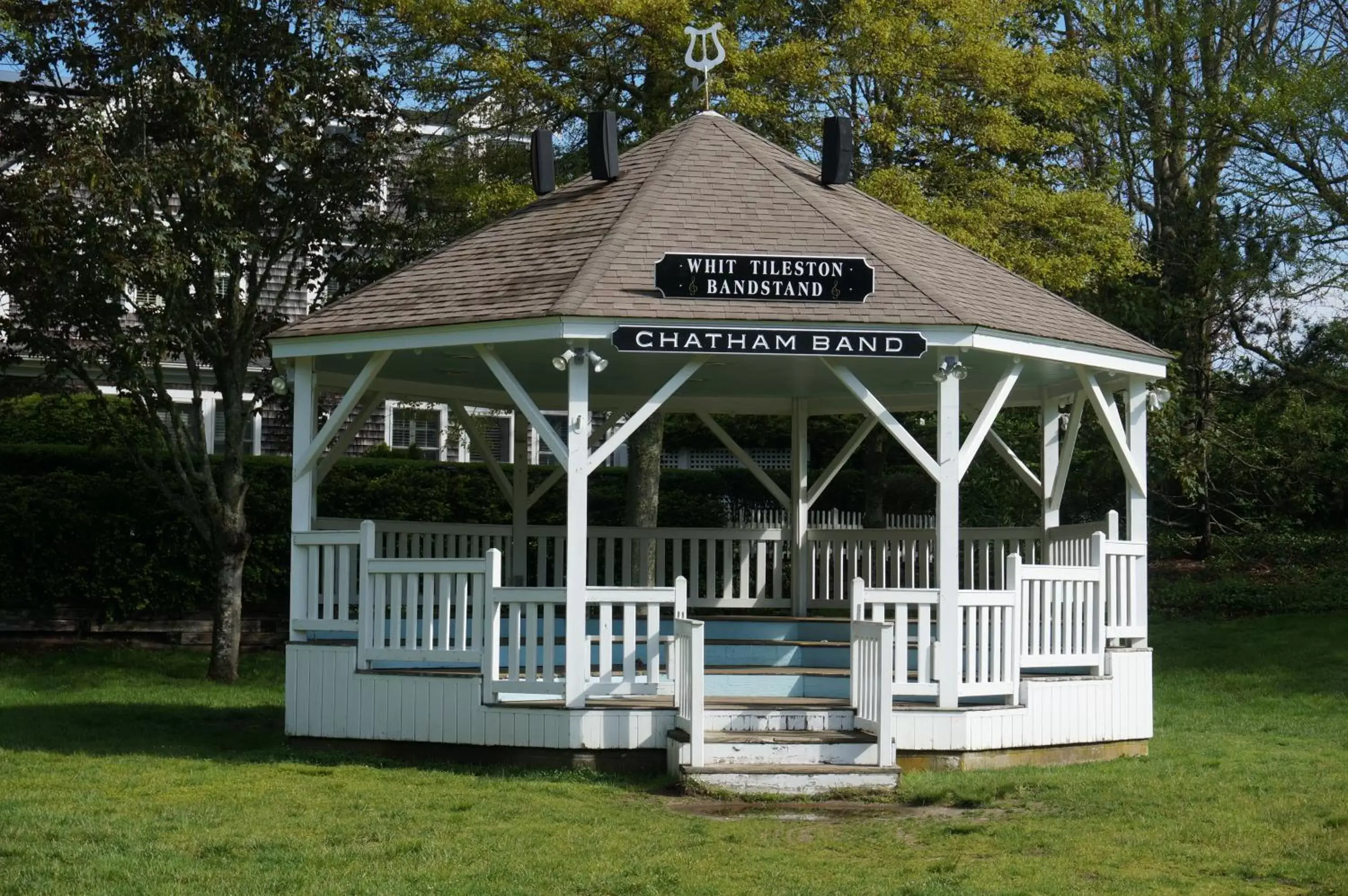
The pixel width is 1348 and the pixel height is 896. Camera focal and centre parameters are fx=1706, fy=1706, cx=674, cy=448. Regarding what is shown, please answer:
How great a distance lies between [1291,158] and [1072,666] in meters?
16.5

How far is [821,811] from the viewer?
34.2ft

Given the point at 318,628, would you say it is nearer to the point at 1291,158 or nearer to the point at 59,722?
the point at 59,722

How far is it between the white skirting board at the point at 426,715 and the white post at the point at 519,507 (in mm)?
3452

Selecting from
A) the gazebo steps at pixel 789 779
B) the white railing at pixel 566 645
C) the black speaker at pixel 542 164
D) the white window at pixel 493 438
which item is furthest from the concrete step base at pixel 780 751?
the white window at pixel 493 438

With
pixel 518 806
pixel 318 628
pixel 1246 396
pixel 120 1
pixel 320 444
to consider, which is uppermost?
pixel 120 1

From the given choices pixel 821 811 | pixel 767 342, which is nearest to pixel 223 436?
pixel 767 342

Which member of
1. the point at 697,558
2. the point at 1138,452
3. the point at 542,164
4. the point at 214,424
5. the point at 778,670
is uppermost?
the point at 542,164

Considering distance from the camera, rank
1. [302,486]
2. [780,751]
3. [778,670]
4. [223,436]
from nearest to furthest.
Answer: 1. [780,751]
2. [302,486]
3. [778,670]
4. [223,436]

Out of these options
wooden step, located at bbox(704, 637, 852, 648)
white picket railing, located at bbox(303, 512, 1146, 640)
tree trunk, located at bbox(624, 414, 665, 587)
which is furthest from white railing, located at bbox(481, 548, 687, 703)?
tree trunk, located at bbox(624, 414, 665, 587)

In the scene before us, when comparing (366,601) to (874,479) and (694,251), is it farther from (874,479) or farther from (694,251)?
(874,479)

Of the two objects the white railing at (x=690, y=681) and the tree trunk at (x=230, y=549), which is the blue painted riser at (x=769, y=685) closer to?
the white railing at (x=690, y=681)

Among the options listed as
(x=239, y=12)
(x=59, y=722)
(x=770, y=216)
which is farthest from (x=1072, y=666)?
(x=239, y=12)

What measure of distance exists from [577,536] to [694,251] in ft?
7.60

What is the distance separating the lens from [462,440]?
28094 mm
